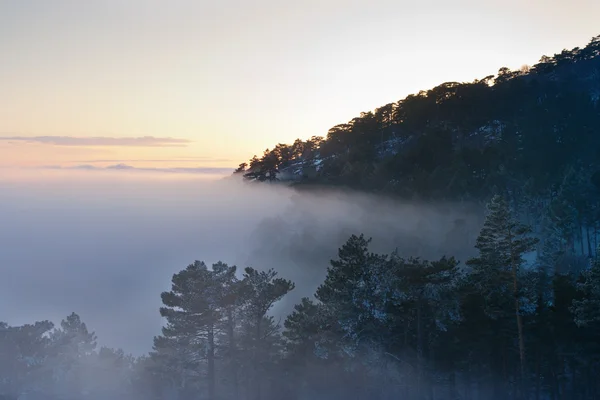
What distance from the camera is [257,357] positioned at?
40875 mm

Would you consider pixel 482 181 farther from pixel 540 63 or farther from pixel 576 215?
pixel 540 63

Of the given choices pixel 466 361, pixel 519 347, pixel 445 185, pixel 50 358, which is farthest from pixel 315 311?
pixel 445 185

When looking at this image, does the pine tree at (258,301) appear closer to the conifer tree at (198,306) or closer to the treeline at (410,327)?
the treeline at (410,327)

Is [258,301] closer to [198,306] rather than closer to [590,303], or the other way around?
[198,306]

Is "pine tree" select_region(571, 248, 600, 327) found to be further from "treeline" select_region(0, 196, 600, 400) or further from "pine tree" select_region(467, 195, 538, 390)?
"pine tree" select_region(467, 195, 538, 390)

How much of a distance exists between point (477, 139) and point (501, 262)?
185ft

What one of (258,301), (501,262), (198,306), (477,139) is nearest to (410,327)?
(501,262)

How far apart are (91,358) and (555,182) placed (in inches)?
2256

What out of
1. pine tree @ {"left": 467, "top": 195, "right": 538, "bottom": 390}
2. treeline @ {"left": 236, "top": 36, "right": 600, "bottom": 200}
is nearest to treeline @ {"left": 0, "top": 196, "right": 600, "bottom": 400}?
pine tree @ {"left": 467, "top": 195, "right": 538, "bottom": 390}

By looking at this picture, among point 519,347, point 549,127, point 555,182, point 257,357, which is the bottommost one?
point 257,357

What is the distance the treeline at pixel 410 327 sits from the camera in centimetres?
3111

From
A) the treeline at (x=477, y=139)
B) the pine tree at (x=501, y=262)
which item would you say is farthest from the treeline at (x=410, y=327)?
the treeline at (x=477, y=139)

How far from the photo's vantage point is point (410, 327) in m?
34.2

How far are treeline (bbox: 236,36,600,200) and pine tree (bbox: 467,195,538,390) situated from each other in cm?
3834
